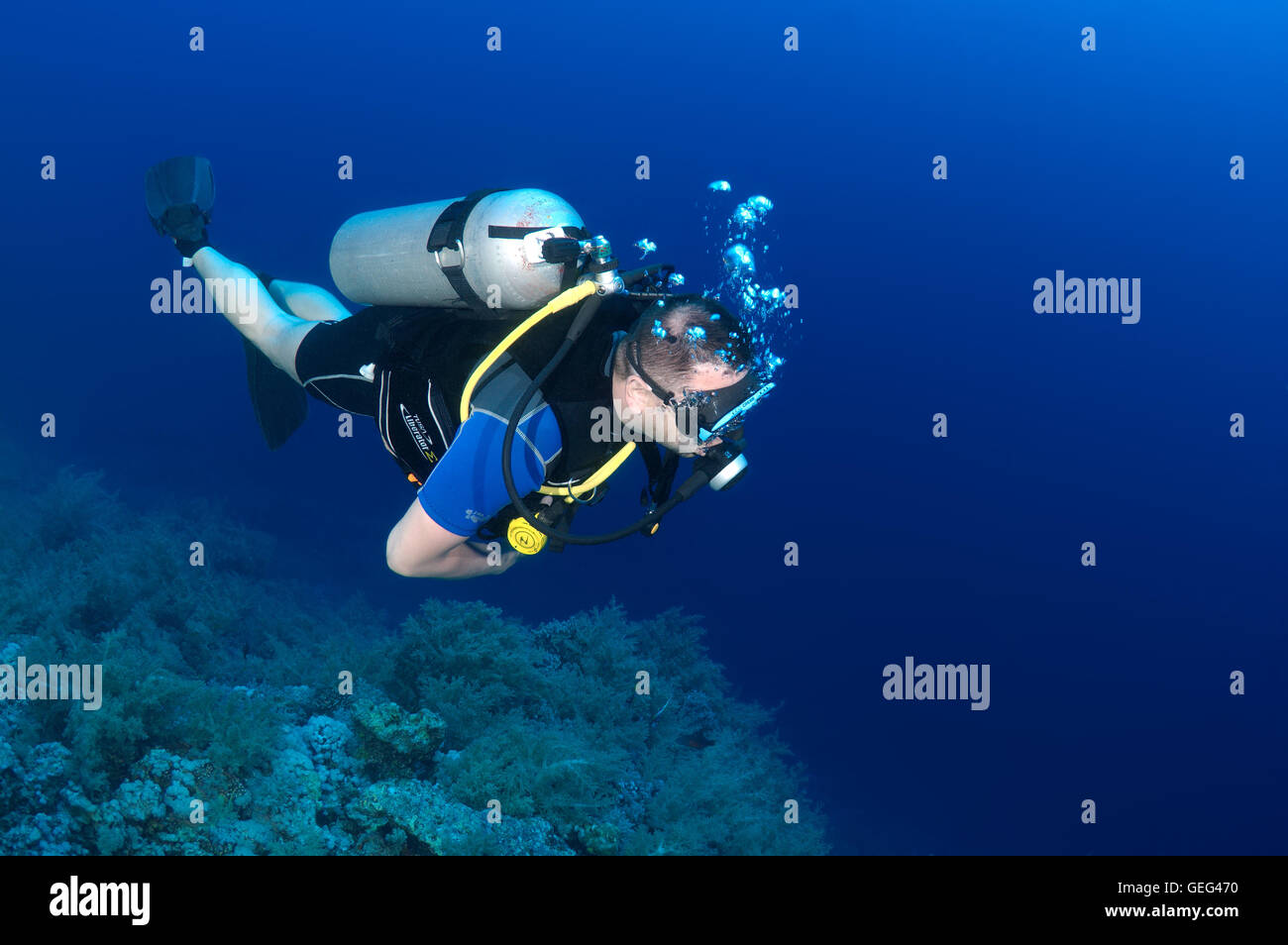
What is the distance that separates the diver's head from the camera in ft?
9.88

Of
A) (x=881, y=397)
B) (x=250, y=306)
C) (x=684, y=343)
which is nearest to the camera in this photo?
(x=684, y=343)

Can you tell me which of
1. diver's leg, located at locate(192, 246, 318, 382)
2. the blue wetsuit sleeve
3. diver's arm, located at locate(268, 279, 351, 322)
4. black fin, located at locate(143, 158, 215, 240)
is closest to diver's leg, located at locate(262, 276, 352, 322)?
diver's arm, located at locate(268, 279, 351, 322)

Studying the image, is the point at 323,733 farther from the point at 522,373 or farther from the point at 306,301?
the point at 522,373

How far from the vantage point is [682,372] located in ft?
9.89

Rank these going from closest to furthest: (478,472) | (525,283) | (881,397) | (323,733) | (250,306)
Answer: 1. (478,472)
2. (525,283)
3. (250,306)
4. (323,733)
5. (881,397)

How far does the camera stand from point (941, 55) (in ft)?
182

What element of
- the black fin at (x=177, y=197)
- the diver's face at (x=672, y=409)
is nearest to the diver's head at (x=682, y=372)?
the diver's face at (x=672, y=409)

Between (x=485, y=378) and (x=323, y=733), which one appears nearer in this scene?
(x=485, y=378)

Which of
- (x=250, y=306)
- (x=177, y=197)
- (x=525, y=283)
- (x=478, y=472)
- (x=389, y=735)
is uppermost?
(x=177, y=197)

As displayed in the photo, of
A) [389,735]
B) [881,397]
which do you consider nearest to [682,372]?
[389,735]

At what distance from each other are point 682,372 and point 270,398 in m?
4.31
